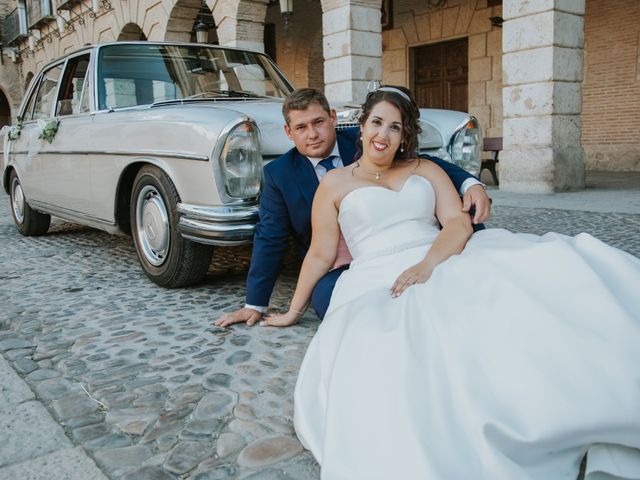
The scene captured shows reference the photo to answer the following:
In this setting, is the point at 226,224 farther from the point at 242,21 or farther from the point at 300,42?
the point at 300,42

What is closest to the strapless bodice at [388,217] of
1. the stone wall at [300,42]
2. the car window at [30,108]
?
the car window at [30,108]

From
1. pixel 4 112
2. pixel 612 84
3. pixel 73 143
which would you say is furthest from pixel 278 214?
pixel 4 112

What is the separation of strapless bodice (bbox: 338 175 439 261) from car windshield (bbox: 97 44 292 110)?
77.8 inches

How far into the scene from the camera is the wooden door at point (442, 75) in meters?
14.0

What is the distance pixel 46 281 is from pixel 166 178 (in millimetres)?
1370

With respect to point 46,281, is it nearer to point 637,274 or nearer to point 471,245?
point 471,245

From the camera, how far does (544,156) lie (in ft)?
26.4

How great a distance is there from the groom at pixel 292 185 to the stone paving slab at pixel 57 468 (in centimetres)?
124

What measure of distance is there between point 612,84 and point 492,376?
12673 millimetres

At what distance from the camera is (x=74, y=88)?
15.4ft

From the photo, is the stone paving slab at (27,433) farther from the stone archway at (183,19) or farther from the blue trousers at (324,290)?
the stone archway at (183,19)

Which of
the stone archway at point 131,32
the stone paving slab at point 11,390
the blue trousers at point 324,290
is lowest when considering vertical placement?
the stone paving slab at point 11,390

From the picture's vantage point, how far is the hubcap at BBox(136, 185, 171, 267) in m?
3.62

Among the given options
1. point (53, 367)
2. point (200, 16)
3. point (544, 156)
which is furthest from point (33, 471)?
point (200, 16)
